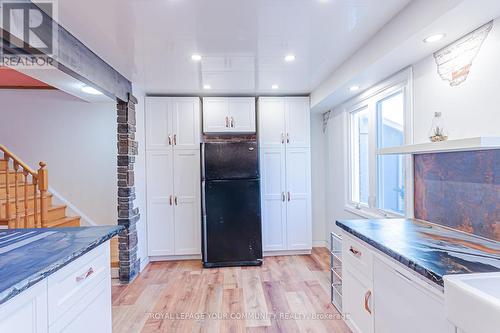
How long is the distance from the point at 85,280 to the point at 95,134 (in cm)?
331

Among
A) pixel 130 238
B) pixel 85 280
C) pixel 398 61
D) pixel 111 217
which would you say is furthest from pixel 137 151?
pixel 398 61

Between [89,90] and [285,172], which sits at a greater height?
[89,90]

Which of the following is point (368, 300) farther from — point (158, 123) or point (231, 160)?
point (158, 123)

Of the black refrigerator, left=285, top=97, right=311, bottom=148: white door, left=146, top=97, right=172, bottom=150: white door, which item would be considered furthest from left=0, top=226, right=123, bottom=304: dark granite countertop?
left=285, top=97, right=311, bottom=148: white door

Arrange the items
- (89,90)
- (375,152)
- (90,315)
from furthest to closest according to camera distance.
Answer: (89,90) → (375,152) → (90,315)

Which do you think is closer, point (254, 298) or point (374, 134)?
point (254, 298)

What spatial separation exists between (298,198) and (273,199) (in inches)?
14.3

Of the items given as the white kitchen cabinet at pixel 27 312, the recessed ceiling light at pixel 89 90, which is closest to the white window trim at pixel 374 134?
the white kitchen cabinet at pixel 27 312

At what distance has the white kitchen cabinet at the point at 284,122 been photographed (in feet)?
12.9

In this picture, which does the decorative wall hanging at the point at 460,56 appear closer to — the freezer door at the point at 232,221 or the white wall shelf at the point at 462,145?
the white wall shelf at the point at 462,145

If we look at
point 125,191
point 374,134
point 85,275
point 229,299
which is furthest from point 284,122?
point 85,275

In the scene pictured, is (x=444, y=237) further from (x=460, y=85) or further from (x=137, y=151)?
(x=137, y=151)

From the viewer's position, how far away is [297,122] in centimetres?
396

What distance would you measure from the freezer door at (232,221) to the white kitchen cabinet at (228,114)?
81 centimetres
